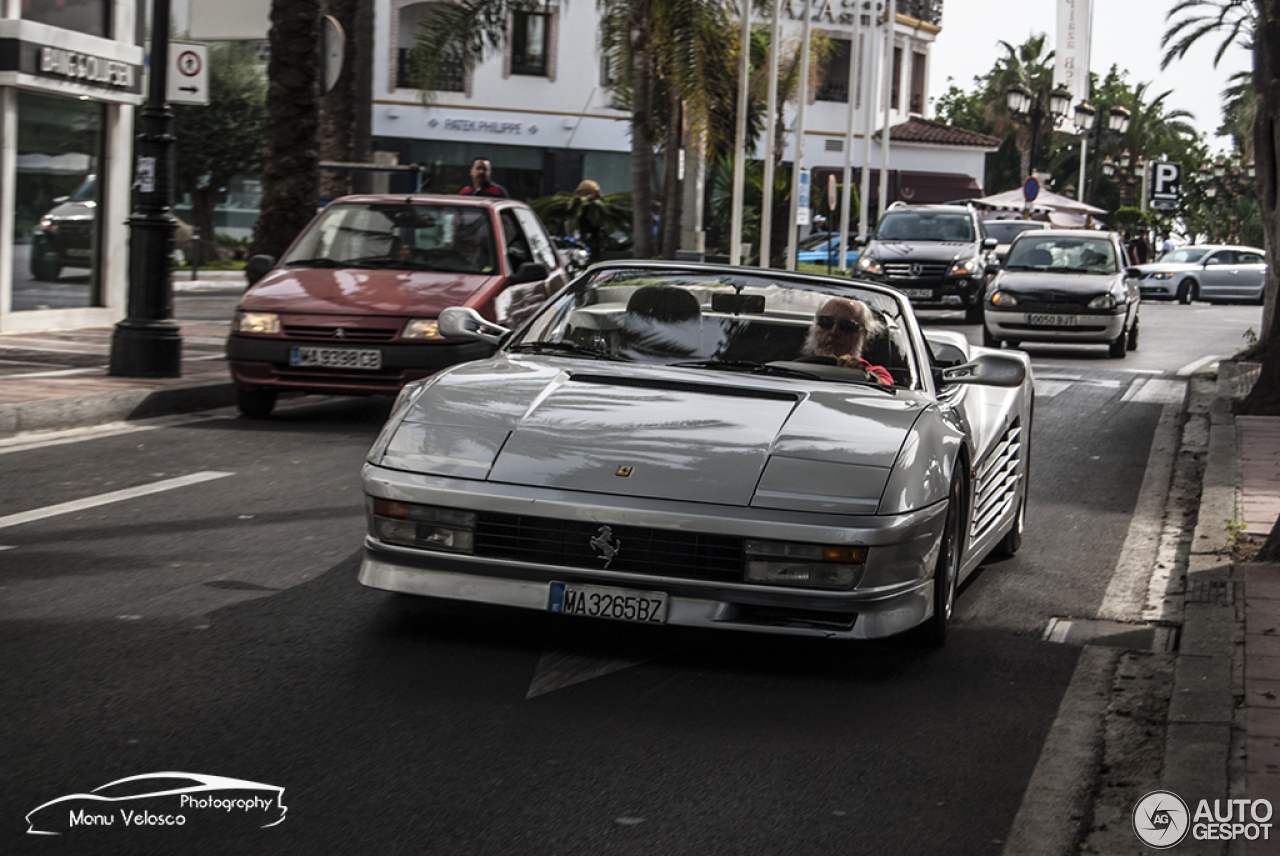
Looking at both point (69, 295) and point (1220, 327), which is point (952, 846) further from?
point (1220, 327)

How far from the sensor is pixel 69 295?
→ 1775 centimetres

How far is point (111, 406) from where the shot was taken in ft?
37.6

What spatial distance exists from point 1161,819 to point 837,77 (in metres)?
60.0

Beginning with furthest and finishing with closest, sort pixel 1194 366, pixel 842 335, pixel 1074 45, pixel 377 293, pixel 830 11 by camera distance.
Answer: pixel 830 11 < pixel 1074 45 < pixel 1194 366 < pixel 377 293 < pixel 842 335

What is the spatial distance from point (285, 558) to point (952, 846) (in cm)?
373

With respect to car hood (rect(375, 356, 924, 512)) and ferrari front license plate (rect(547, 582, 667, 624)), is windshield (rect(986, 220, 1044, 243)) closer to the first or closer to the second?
car hood (rect(375, 356, 924, 512))

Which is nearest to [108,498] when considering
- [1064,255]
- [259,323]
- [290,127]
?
[259,323]

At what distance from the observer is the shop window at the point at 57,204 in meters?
16.8

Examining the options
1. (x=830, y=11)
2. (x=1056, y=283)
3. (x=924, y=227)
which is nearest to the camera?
(x=1056, y=283)

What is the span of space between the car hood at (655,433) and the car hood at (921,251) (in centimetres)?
2203

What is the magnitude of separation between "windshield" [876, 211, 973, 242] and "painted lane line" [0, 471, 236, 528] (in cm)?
2082

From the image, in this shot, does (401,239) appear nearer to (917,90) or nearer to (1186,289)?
(1186,289)

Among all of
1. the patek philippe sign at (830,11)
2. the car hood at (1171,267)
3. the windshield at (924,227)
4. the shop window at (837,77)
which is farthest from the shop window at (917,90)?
the windshield at (924,227)

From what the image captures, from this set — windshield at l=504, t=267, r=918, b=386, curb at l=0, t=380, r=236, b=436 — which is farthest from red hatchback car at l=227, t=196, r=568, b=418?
windshield at l=504, t=267, r=918, b=386
